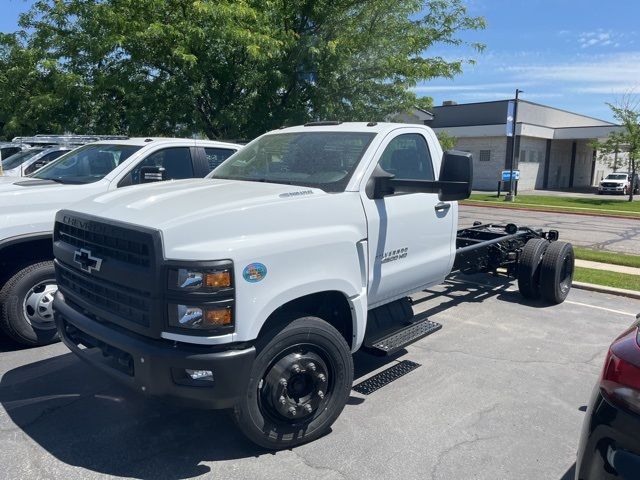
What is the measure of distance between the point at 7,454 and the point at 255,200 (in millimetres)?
2231

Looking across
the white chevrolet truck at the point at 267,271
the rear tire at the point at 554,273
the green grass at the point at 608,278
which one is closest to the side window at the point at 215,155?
the white chevrolet truck at the point at 267,271

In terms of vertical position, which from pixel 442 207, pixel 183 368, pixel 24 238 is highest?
pixel 442 207

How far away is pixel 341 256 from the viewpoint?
3.74m

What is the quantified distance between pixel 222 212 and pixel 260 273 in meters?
0.44

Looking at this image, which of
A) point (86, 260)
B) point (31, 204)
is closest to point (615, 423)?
point (86, 260)

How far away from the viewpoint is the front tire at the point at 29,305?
5.01m

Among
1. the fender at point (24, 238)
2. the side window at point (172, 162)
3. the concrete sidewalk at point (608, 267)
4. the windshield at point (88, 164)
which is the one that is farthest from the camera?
the concrete sidewalk at point (608, 267)

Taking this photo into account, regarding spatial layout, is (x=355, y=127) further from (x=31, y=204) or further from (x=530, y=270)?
(x=530, y=270)

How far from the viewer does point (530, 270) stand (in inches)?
286

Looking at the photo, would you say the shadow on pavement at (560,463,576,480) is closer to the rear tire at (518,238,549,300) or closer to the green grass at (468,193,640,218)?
the rear tire at (518,238,549,300)

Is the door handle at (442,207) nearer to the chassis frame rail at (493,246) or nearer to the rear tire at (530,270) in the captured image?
the chassis frame rail at (493,246)

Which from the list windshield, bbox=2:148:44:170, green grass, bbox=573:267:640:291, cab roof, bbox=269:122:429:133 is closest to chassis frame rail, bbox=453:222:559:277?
green grass, bbox=573:267:640:291

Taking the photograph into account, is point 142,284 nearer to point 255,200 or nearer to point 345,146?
point 255,200

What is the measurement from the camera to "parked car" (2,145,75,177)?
13.0m
